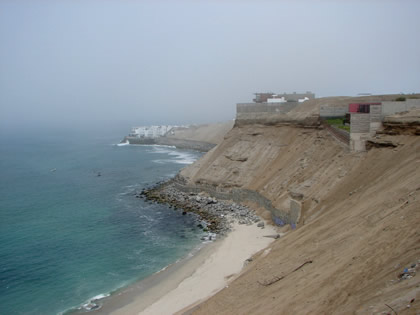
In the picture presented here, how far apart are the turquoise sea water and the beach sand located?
1812 mm

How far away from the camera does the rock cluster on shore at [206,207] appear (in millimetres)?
35562

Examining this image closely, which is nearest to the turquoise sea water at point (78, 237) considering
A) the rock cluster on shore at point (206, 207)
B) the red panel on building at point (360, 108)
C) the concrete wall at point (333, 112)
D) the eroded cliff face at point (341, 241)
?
the rock cluster on shore at point (206, 207)

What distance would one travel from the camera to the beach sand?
2280cm

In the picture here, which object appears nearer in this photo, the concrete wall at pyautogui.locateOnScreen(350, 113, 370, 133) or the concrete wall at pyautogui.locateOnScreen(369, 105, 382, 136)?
the concrete wall at pyautogui.locateOnScreen(369, 105, 382, 136)

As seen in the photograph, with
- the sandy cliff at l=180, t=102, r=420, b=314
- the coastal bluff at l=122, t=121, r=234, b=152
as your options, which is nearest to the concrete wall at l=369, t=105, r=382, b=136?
the sandy cliff at l=180, t=102, r=420, b=314

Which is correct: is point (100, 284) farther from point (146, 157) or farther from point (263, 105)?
point (146, 157)

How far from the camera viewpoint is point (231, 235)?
107 feet

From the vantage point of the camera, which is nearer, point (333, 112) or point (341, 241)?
point (341, 241)

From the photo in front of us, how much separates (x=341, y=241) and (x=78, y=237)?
25852 mm

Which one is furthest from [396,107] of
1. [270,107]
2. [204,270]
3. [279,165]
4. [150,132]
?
[150,132]

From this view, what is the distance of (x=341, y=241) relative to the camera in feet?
59.2

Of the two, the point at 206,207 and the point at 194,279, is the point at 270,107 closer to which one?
the point at 206,207

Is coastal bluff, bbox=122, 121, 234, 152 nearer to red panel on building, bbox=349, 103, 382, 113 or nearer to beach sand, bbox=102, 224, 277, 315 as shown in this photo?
red panel on building, bbox=349, 103, 382, 113

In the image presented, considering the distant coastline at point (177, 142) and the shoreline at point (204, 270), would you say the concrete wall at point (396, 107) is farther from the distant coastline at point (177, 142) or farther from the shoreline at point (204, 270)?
the distant coastline at point (177, 142)
